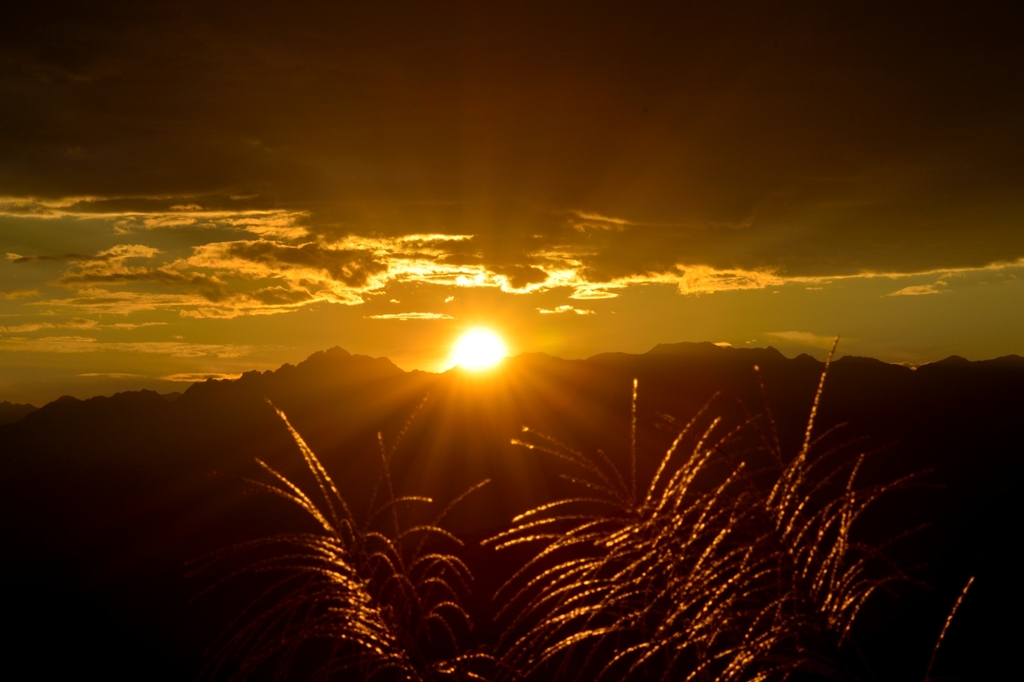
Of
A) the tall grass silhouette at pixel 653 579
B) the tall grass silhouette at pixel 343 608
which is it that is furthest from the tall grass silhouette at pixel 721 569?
the tall grass silhouette at pixel 343 608

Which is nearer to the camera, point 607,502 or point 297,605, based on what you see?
point 297,605

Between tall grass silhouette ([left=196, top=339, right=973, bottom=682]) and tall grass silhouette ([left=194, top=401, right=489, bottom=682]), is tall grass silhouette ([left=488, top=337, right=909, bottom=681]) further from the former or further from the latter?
tall grass silhouette ([left=194, top=401, right=489, bottom=682])

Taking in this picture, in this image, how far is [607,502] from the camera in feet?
10.8

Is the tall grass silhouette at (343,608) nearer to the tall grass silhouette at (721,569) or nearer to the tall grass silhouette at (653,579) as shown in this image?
the tall grass silhouette at (653,579)

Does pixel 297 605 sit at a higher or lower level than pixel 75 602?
higher

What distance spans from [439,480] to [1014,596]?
160m

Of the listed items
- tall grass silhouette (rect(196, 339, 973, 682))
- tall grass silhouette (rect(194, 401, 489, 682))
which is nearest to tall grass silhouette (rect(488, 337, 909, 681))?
tall grass silhouette (rect(196, 339, 973, 682))

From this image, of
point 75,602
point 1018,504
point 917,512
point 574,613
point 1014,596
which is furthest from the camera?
point 75,602

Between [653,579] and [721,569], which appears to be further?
[653,579]

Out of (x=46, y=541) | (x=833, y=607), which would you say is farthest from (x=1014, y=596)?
(x=46, y=541)

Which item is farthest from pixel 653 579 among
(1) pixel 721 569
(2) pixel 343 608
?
(2) pixel 343 608

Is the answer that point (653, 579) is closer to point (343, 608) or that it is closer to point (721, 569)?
point (721, 569)

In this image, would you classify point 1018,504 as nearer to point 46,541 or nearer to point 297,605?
point 297,605

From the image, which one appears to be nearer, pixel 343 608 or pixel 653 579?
pixel 343 608
